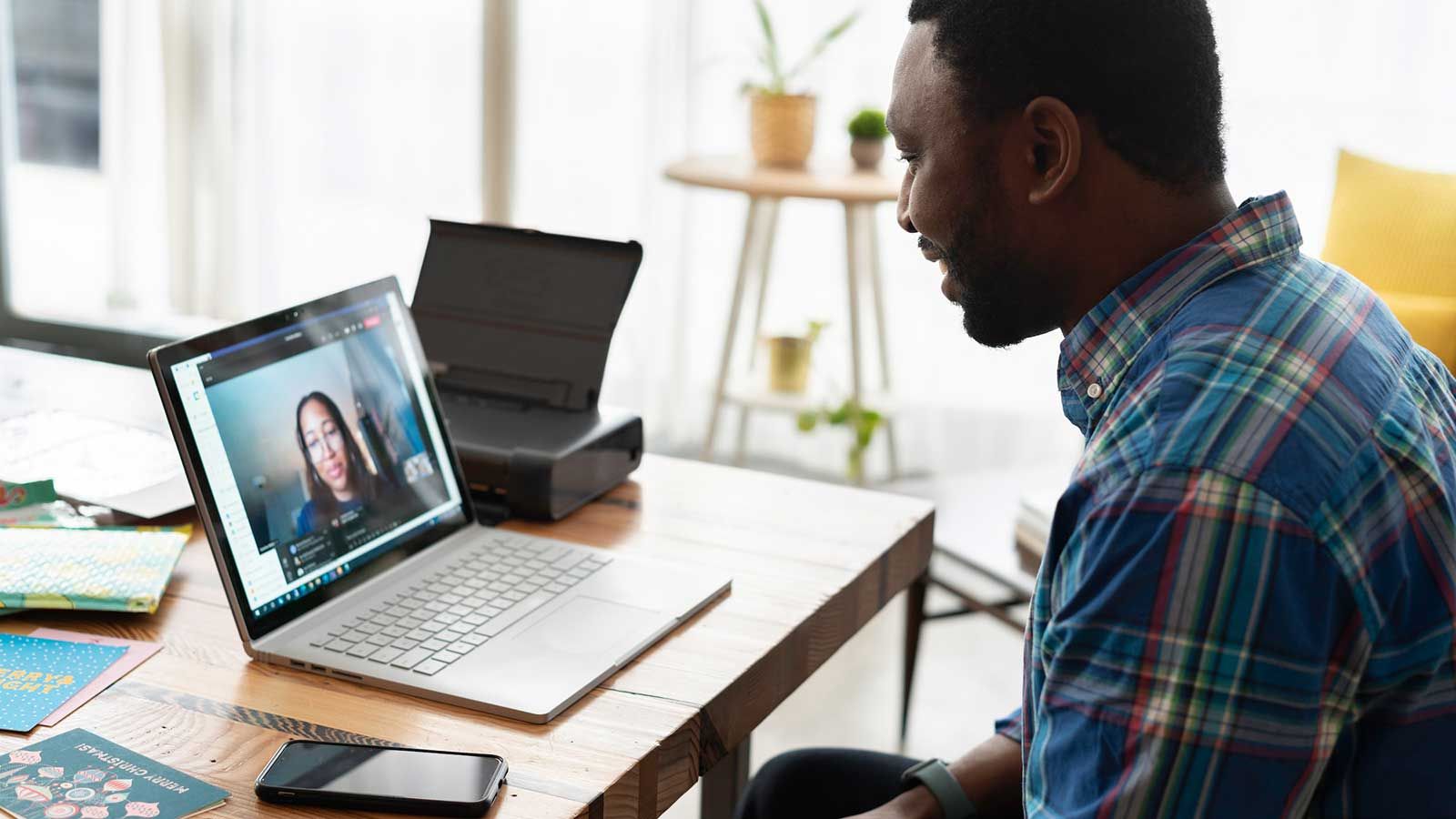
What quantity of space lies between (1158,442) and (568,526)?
0.69 metres

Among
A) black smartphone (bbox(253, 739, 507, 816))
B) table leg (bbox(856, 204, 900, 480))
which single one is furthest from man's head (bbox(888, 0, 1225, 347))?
table leg (bbox(856, 204, 900, 480))

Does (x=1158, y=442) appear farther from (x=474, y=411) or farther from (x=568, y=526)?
(x=474, y=411)

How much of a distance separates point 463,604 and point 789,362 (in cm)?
215

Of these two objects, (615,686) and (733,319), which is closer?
(615,686)

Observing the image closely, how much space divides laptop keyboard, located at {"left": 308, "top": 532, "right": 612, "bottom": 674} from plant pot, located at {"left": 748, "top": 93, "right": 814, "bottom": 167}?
1940mm

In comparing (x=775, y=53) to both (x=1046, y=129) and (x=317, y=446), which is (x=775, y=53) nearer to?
(x=317, y=446)

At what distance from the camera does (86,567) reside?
112 centimetres

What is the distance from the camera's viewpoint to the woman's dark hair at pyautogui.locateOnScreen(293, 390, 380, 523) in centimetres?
111

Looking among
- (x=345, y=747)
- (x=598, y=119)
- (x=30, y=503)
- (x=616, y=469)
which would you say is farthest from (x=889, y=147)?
(x=345, y=747)

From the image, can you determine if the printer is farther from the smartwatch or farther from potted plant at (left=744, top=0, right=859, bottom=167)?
potted plant at (left=744, top=0, right=859, bottom=167)

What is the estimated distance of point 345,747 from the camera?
892 millimetres

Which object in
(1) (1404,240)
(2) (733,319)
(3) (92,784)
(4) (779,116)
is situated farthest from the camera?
(2) (733,319)

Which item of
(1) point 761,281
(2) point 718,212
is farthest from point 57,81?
(1) point 761,281

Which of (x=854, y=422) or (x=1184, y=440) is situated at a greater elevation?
(x=1184, y=440)
